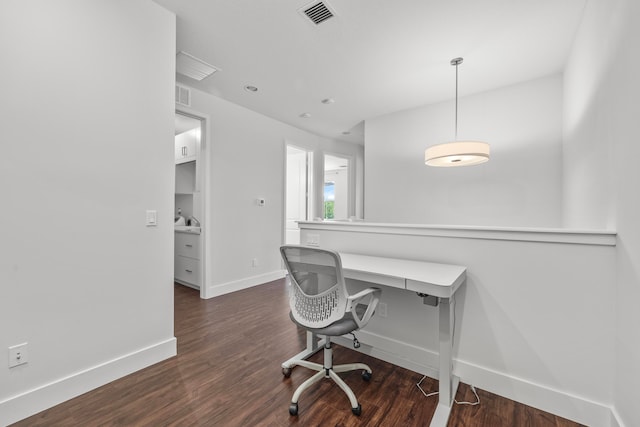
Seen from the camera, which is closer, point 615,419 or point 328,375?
point 615,419

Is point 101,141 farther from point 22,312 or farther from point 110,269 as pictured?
point 22,312

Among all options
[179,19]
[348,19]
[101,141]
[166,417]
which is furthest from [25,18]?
[166,417]

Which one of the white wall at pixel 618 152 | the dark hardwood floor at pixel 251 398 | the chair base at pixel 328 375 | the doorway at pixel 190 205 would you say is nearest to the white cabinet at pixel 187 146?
the doorway at pixel 190 205

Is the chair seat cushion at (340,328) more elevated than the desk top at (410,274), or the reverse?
the desk top at (410,274)

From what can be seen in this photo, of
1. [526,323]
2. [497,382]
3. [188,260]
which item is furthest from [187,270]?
[526,323]

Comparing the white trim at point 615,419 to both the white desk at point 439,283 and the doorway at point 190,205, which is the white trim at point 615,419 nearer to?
the white desk at point 439,283

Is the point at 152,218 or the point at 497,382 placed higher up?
the point at 152,218

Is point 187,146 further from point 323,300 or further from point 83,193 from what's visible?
point 323,300

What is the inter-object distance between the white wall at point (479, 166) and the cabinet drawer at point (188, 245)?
2627 mm

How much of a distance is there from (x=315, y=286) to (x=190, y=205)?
419 centimetres

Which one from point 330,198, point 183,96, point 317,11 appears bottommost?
point 330,198

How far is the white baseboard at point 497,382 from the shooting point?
4.86 feet

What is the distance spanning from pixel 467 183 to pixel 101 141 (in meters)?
3.85

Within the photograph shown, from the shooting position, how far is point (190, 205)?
16.6 ft
